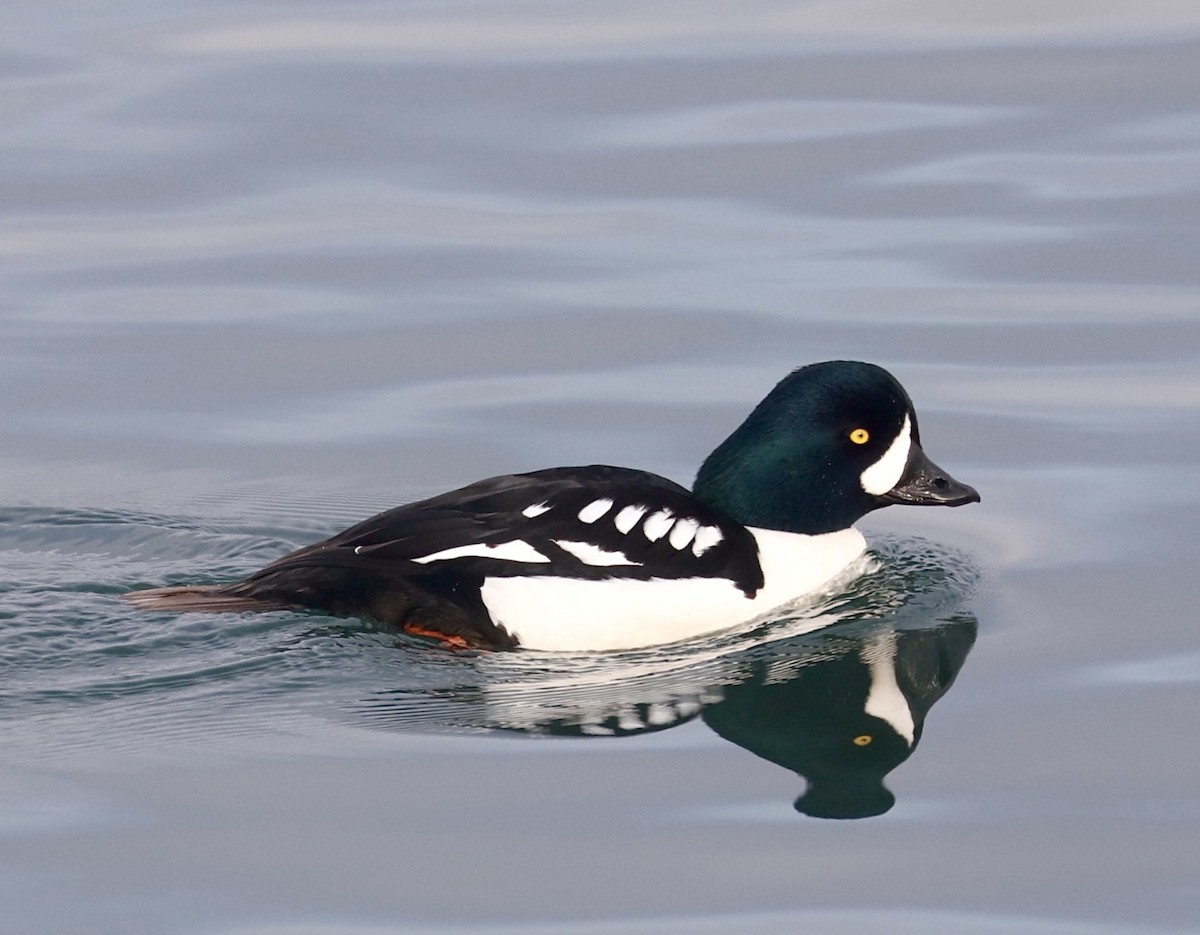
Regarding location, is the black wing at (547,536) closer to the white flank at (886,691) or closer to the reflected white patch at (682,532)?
the reflected white patch at (682,532)

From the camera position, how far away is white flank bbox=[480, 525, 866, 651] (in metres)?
8.12

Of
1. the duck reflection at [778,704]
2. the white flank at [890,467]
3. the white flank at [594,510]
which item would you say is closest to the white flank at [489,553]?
the white flank at [594,510]

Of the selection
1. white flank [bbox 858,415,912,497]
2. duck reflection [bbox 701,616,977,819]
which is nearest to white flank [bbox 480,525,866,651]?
duck reflection [bbox 701,616,977,819]

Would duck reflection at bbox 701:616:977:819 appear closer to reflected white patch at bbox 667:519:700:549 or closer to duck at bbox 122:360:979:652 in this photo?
duck at bbox 122:360:979:652

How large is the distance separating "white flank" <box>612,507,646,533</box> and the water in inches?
20.0

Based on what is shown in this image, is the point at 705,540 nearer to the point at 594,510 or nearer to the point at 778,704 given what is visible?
the point at 594,510

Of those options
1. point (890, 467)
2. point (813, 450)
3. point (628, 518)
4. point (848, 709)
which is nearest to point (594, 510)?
point (628, 518)

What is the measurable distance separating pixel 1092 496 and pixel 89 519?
4.46m

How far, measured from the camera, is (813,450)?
28.9 ft

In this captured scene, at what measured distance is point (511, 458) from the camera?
10.5 m

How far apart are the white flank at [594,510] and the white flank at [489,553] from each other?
0.25 metres

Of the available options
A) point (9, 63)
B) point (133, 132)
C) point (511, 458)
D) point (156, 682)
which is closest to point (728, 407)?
point (511, 458)

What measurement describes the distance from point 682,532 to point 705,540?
0.11m

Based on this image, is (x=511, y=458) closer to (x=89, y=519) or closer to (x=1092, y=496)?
(x=89, y=519)
